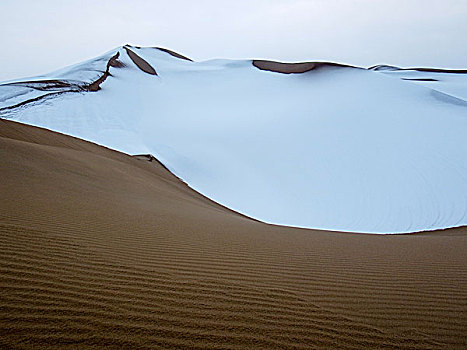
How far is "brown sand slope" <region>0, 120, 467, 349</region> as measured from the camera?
6.80ft

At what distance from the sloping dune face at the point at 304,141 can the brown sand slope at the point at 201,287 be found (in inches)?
282

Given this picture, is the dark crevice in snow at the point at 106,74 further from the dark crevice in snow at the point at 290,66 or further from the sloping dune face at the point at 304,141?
the dark crevice in snow at the point at 290,66

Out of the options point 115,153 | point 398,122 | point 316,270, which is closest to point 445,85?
point 398,122

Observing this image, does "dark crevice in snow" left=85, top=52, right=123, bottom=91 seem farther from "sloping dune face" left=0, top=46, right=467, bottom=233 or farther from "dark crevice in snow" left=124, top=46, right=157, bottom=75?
"dark crevice in snow" left=124, top=46, right=157, bottom=75

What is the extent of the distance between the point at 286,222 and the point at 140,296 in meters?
9.63

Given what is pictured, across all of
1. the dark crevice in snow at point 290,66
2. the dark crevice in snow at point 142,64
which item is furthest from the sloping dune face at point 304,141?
the dark crevice in snow at point 142,64

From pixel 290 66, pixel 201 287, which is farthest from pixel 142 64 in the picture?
pixel 201 287

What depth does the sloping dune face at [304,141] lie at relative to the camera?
12.5m

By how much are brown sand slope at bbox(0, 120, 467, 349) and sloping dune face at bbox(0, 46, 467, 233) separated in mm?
7174

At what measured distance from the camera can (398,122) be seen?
60.2ft

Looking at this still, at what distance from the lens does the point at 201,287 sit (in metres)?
2.77

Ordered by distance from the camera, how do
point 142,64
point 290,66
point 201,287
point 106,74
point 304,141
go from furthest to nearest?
point 290,66, point 142,64, point 106,74, point 304,141, point 201,287

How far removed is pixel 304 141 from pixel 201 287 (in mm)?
15337

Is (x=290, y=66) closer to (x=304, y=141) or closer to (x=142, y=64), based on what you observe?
(x=142, y=64)
